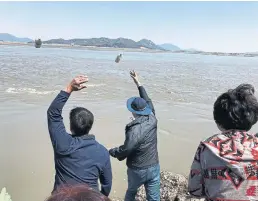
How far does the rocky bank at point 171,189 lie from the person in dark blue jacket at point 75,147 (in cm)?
216

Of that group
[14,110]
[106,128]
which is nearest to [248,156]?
[106,128]

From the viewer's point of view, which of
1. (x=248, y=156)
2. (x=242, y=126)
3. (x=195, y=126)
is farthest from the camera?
(x=195, y=126)

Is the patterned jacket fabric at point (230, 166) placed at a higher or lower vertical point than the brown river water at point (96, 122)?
higher

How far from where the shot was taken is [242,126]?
2359 mm

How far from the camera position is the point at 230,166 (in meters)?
2.19

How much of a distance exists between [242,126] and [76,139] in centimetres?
143

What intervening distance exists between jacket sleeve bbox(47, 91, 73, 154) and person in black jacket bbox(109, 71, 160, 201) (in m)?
1.07

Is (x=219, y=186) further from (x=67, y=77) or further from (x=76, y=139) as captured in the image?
(x=67, y=77)

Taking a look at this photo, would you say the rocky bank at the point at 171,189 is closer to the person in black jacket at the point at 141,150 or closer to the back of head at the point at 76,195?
the person in black jacket at the point at 141,150

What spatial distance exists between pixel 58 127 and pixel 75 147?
0.73 ft

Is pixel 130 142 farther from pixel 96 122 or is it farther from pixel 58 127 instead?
pixel 96 122

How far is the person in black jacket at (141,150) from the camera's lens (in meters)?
4.00

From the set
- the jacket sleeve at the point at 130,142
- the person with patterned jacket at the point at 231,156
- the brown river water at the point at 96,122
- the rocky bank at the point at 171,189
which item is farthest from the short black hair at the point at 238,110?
the brown river water at the point at 96,122

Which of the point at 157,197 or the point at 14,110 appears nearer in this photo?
the point at 157,197
